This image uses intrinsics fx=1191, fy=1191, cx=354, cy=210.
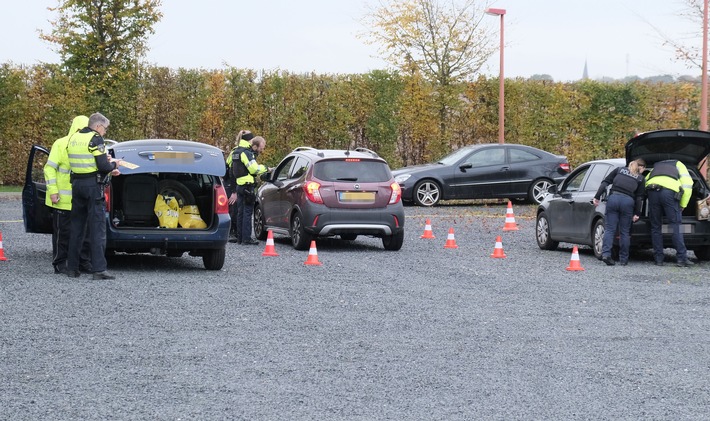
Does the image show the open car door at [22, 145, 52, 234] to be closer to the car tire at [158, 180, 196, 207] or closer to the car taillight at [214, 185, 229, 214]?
the car tire at [158, 180, 196, 207]

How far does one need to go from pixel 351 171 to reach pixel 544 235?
3.58 m

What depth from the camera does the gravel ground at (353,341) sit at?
7730 mm

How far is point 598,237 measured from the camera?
1789cm

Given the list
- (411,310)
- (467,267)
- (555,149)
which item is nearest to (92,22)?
(555,149)

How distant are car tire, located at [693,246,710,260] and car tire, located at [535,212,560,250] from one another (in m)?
2.25

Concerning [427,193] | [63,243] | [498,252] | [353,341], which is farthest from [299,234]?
[427,193]

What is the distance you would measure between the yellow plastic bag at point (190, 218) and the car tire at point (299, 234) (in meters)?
2.91

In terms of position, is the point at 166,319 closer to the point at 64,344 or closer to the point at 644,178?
the point at 64,344

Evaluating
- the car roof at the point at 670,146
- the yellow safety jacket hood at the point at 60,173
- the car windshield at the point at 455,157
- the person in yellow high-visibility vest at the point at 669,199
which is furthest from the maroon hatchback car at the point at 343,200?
the car windshield at the point at 455,157

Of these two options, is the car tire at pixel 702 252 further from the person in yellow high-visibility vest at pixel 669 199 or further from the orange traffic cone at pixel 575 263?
the orange traffic cone at pixel 575 263

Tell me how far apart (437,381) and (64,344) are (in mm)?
3204

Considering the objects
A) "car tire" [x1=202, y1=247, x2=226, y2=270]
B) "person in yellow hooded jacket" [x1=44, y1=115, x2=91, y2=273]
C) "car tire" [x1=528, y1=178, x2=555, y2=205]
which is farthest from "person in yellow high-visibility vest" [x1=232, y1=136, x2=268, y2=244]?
"car tire" [x1=528, y1=178, x2=555, y2=205]

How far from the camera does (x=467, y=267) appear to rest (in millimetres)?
16562

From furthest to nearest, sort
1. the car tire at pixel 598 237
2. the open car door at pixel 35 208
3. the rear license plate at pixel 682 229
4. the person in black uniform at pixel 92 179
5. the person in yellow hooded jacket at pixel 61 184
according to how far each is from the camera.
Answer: the car tire at pixel 598 237 → the rear license plate at pixel 682 229 → the open car door at pixel 35 208 → the person in yellow hooded jacket at pixel 61 184 → the person in black uniform at pixel 92 179
